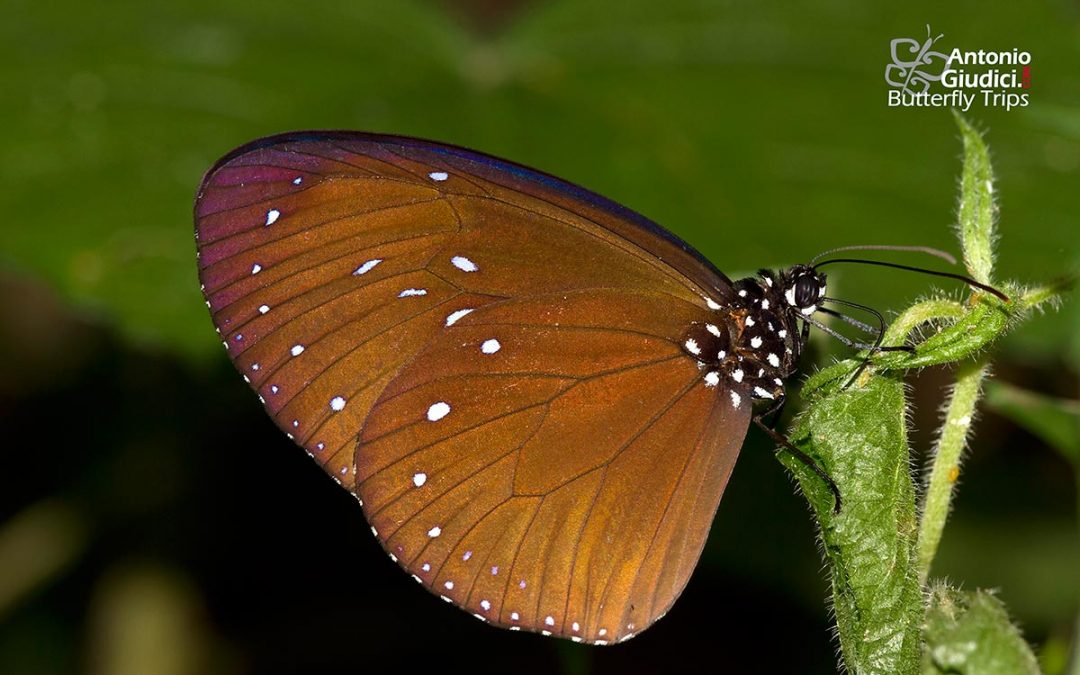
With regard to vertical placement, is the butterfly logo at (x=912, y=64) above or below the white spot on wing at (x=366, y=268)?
above

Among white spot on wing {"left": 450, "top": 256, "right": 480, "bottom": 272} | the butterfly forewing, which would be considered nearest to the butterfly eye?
the butterfly forewing

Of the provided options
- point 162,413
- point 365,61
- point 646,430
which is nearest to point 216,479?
point 162,413

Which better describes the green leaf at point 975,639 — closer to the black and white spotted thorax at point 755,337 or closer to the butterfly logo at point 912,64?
the black and white spotted thorax at point 755,337

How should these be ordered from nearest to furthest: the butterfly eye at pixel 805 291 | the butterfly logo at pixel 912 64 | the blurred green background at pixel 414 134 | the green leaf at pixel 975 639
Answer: the green leaf at pixel 975 639, the butterfly eye at pixel 805 291, the blurred green background at pixel 414 134, the butterfly logo at pixel 912 64

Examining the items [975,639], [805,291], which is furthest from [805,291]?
[975,639]

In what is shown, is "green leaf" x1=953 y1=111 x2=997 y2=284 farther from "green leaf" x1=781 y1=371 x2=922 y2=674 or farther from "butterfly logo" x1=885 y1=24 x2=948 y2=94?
"butterfly logo" x1=885 y1=24 x2=948 y2=94

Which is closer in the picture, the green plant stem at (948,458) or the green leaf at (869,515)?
the green leaf at (869,515)

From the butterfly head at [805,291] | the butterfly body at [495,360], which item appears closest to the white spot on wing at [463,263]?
the butterfly body at [495,360]
